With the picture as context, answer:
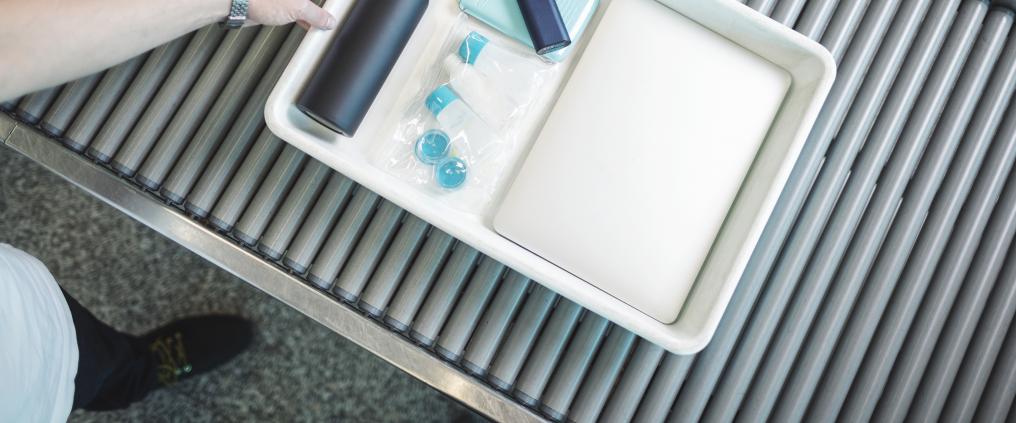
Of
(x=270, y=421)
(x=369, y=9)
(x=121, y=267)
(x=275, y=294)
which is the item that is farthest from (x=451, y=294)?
(x=121, y=267)

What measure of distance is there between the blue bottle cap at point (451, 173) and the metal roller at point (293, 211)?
0.60ft

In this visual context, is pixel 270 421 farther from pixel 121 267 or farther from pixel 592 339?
pixel 592 339

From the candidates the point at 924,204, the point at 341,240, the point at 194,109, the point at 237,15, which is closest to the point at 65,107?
the point at 194,109

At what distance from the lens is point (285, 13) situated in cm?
78

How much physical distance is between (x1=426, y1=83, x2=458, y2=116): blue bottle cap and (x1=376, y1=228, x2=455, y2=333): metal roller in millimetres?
167

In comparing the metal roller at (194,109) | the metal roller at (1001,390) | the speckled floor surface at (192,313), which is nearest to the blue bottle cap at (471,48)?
the metal roller at (194,109)

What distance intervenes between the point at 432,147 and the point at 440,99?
0.17ft

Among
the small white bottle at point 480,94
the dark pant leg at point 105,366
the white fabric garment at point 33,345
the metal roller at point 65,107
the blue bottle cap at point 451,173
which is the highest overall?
the small white bottle at point 480,94

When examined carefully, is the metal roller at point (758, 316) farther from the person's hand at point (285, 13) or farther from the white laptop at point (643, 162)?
the person's hand at point (285, 13)

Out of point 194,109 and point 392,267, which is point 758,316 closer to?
point 392,267

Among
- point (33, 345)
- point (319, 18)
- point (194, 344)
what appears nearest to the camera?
point (319, 18)

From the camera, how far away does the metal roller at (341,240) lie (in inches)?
33.3

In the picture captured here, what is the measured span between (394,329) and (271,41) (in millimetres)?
402

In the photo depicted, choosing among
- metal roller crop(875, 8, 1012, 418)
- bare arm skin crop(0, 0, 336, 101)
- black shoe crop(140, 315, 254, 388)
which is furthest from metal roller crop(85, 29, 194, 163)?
metal roller crop(875, 8, 1012, 418)
